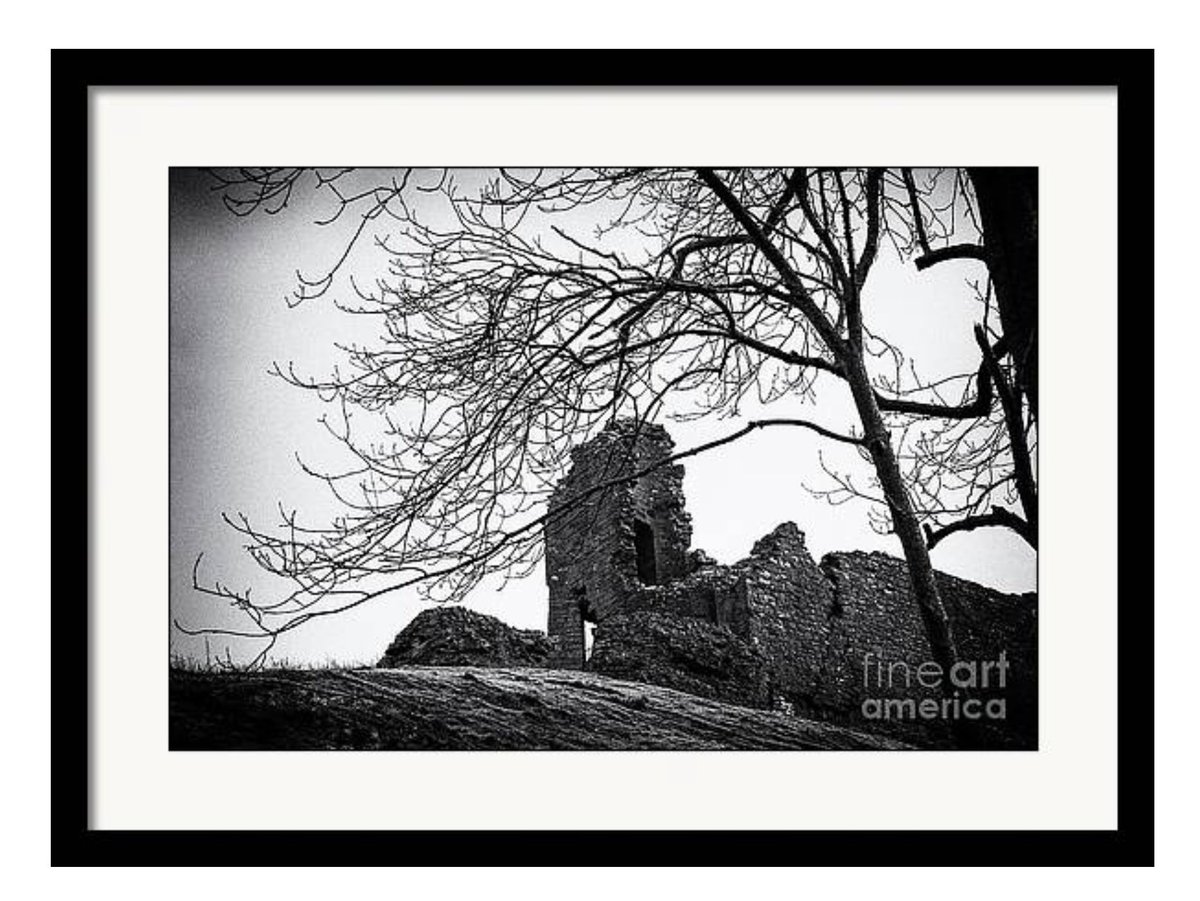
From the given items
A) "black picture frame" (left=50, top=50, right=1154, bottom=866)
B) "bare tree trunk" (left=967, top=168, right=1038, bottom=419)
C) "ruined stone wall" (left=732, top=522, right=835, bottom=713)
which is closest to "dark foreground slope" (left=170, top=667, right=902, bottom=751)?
"ruined stone wall" (left=732, top=522, right=835, bottom=713)

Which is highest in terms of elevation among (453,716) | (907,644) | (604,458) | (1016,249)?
(1016,249)

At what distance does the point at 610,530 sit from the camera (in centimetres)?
509

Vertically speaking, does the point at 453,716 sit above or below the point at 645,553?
below

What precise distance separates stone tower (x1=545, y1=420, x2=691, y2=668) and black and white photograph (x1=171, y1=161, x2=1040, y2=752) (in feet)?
0.04

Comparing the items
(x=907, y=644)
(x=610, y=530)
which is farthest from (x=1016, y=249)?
(x=610, y=530)

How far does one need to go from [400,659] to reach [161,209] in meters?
1.64

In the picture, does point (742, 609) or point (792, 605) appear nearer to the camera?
point (792, 605)

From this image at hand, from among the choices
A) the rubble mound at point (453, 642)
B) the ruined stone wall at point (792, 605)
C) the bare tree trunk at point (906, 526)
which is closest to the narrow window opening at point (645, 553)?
the ruined stone wall at point (792, 605)
